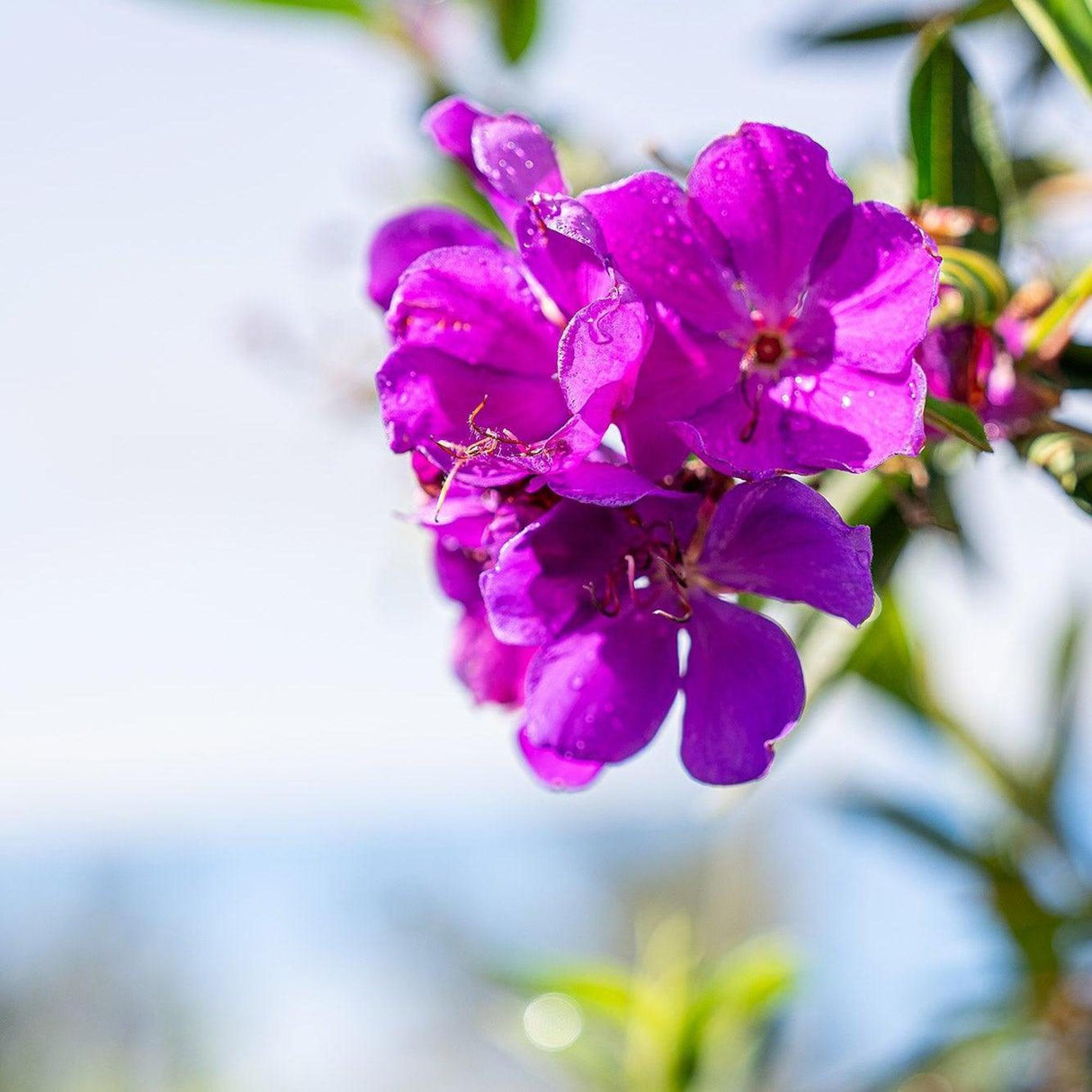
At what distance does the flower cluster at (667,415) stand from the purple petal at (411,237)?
0.06m

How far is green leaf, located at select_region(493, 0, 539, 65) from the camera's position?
1687 millimetres

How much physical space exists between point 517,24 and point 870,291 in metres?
1.13

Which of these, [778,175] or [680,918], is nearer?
[778,175]

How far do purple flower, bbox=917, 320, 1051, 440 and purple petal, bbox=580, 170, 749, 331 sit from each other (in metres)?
0.11

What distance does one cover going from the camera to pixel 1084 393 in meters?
0.79

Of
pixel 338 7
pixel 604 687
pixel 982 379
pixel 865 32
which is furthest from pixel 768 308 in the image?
pixel 338 7

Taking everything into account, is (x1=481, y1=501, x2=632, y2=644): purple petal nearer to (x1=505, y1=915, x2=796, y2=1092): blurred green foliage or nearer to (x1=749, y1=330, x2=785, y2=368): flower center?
(x1=749, y1=330, x2=785, y2=368): flower center

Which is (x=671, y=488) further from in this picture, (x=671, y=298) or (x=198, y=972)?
(x=198, y=972)

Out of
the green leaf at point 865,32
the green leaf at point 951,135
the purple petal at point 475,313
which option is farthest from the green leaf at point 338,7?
the purple petal at point 475,313

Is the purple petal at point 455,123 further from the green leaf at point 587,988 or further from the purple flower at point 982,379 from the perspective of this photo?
the green leaf at point 587,988

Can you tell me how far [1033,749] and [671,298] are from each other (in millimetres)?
1320

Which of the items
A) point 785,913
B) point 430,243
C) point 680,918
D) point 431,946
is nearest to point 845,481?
point 430,243

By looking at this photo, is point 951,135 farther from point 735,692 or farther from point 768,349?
point 735,692

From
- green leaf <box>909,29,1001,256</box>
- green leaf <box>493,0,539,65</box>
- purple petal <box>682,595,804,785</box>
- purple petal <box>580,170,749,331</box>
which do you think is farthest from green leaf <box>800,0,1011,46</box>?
purple petal <box>682,595,804,785</box>
